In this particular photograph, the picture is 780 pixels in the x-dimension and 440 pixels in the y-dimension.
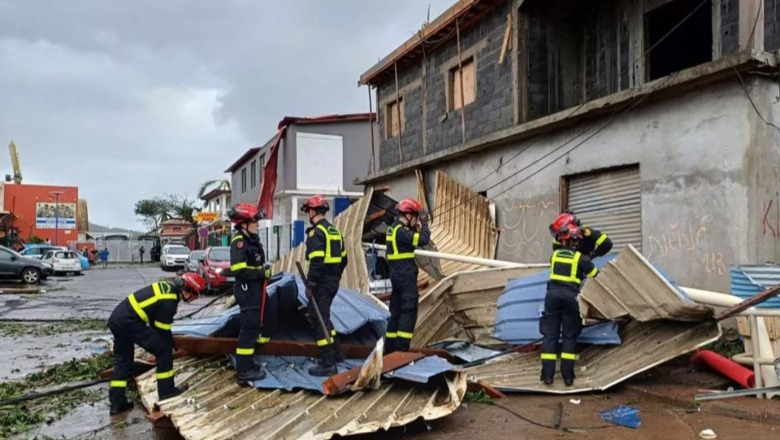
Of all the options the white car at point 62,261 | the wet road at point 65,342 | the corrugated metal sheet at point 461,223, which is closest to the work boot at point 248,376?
the wet road at point 65,342

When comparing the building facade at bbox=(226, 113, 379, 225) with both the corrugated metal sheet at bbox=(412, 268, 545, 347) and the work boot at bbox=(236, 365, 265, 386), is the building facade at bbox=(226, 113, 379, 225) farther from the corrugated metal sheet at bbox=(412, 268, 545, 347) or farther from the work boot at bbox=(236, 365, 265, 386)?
the work boot at bbox=(236, 365, 265, 386)

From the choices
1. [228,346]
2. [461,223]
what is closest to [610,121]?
[461,223]

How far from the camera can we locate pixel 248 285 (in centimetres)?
563

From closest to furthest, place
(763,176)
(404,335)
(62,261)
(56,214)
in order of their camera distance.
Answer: (404,335) → (763,176) → (62,261) → (56,214)

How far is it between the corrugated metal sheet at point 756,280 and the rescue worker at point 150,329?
18.5 feet

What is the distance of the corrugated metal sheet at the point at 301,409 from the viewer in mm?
4247

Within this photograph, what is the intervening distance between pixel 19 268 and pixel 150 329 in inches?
841

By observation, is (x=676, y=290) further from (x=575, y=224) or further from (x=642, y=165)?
(x=642, y=165)

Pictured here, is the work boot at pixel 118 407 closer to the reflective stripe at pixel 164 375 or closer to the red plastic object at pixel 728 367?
the reflective stripe at pixel 164 375

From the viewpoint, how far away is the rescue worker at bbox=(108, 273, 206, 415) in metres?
5.31

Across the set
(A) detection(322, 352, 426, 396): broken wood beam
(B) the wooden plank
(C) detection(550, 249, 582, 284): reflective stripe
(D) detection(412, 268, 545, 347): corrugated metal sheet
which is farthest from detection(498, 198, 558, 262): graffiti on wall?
(A) detection(322, 352, 426, 396): broken wood beam

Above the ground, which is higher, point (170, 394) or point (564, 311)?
point (564, 311)

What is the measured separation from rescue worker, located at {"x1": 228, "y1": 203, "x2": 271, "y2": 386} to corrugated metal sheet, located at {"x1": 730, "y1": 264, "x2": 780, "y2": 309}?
16.4ft

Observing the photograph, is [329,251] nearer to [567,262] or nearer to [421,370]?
[421,370]
